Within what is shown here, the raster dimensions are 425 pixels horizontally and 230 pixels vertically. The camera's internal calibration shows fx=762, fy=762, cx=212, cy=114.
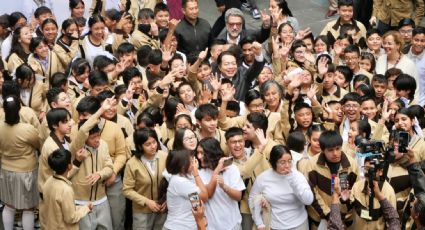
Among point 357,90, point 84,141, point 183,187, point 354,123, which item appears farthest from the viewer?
point 357,90

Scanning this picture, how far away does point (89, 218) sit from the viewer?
676cm

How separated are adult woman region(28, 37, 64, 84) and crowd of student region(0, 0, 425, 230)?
2 cm

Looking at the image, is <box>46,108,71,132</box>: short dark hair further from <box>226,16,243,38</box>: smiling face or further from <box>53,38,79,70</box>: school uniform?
<box>226,16,243,38</box>: smiling face

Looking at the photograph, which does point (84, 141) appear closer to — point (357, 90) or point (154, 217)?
point (154, 217)

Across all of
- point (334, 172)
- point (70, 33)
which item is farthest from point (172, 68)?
point (334, 172)

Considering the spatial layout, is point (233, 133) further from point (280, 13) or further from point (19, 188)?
point (280, 13)

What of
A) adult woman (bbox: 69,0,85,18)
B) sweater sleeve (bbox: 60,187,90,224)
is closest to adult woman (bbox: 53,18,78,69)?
adult woman (bbox: 69,0,85,18)

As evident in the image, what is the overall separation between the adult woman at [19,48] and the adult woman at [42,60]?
126 mm

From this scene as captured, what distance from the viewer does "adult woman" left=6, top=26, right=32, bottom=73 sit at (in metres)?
8.83

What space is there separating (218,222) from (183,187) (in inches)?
20.2

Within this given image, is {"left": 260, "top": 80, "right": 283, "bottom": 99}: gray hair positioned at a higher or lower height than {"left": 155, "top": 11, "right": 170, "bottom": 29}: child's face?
lower

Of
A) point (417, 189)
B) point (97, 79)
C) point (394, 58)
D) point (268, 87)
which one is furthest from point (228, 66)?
point (417, 189)

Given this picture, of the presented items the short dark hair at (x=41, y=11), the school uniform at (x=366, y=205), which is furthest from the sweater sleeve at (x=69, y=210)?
the short dark hair at (x=41, y=11)

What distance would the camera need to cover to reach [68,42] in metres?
9.38
